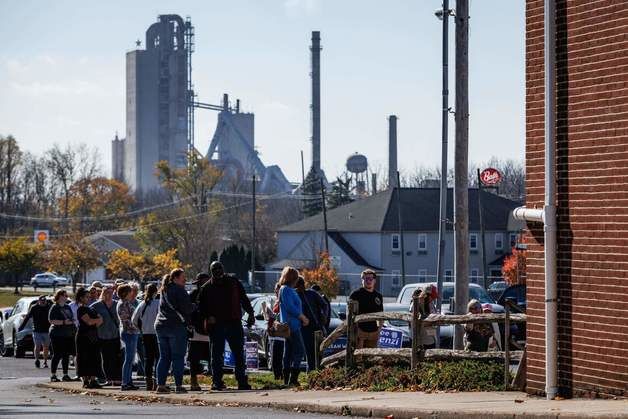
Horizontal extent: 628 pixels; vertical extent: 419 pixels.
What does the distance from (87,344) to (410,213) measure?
6885 centimetres

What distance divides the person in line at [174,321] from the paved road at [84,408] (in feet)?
3.44

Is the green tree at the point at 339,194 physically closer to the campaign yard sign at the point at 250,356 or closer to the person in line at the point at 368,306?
the campaign yard sign at the point at 250,356

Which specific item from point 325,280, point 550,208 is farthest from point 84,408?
point 325,280

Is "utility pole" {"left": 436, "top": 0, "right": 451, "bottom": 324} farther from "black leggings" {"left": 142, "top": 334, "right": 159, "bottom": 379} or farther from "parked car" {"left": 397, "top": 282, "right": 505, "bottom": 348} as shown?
"black leggings" {"left": 142, "top": 334, "right": 159, "bottom": 379}

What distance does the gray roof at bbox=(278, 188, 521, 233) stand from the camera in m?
90.4

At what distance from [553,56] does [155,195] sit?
145 metres

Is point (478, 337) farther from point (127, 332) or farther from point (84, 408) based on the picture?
point (84, 408)

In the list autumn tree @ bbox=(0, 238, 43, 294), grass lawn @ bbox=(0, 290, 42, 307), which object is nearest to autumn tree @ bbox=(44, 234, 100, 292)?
autumn tree @ bbox=(0, 238, 43, 294)

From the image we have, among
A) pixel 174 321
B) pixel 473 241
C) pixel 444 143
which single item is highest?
pixel 444 143

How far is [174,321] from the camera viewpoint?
797 inches

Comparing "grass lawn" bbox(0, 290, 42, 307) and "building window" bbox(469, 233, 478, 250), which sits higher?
"building window" bbox(469, 233, 478, 250)

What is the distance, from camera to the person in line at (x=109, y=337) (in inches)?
914

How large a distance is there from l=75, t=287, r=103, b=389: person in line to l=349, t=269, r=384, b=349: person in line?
4.50 metres

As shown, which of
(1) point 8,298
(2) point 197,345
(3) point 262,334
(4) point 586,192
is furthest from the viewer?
(1) point 8,298
